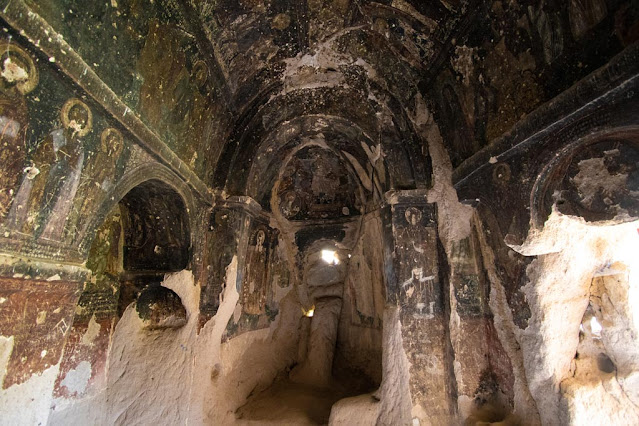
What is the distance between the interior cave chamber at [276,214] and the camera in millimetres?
2350

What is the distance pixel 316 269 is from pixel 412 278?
10.3ft

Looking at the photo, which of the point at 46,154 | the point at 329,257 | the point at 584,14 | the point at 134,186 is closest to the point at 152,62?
the point at 134,186

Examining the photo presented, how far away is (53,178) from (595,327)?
504 cm

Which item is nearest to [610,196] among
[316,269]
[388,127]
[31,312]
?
[388,127]

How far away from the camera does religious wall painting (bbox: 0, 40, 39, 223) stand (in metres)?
1.92

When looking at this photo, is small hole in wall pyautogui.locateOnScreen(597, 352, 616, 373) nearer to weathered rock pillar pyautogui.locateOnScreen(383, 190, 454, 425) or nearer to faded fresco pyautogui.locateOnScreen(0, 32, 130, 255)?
weathered rock pillar pyautogui.locateOnScreen(383, 190, 454, 425)

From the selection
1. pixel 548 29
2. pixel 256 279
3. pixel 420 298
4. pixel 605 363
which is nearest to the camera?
pixel 548 29

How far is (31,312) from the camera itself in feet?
7.51

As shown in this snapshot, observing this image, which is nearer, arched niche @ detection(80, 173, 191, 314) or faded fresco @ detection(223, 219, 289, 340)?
arched niche @ detection(80, 173, 191, 314)

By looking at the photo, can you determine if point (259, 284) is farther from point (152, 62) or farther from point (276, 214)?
point (152, 62)

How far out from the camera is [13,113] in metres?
1.98

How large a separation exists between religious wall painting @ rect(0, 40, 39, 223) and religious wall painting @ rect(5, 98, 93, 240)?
0.20ft

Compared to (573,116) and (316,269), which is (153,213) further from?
(573,116)

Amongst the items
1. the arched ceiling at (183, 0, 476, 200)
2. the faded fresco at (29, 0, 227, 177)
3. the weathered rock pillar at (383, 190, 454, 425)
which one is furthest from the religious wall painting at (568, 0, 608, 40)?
the faded fresco at (29, 0, 227, 177)
